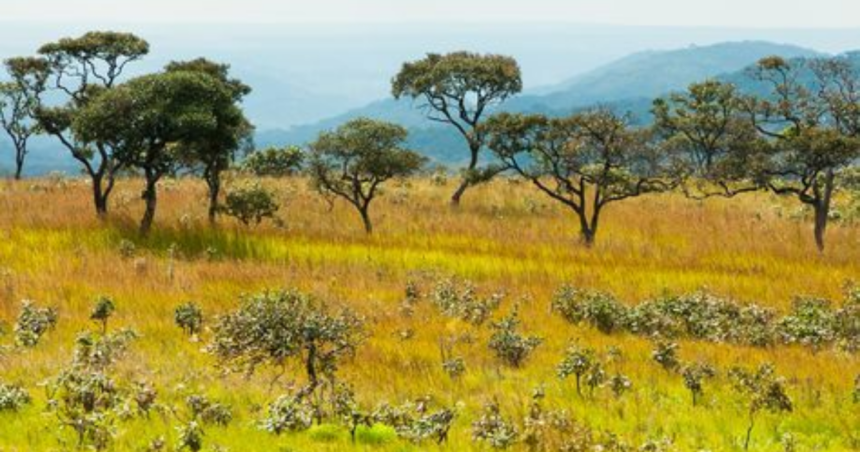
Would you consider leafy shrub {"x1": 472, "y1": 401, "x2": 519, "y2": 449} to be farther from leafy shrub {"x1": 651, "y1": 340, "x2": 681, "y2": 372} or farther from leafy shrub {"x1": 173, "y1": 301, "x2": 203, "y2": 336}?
leafy shrub {"x1": 173, "y1": 301, "x2": 203, "y2": 336}

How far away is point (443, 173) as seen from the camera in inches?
1975

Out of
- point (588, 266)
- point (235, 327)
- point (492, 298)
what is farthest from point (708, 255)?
point (235, 327)

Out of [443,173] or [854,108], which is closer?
[854,108]

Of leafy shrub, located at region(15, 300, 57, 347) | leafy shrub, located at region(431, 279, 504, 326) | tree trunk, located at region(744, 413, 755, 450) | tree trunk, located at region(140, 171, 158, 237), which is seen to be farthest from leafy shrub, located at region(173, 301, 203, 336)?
tree trunk, located at region(140, 171, 158, 237)

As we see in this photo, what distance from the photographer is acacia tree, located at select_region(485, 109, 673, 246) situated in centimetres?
2823

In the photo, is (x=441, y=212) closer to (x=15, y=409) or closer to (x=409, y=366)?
(x=409, y=366)

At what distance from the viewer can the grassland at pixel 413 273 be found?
10.1m

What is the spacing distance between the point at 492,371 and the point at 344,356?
2477mm

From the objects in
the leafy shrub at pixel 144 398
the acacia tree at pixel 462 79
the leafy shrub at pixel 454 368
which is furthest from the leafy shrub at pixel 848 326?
the acacia tree at pixel 462 79

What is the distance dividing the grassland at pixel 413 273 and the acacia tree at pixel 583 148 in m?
2.14

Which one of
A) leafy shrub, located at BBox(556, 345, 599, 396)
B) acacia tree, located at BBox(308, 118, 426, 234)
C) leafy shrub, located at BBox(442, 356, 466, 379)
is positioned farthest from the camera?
acacia tree, located at BBox(308, 118, 426, 234)

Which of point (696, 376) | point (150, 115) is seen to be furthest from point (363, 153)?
point (696, 376)

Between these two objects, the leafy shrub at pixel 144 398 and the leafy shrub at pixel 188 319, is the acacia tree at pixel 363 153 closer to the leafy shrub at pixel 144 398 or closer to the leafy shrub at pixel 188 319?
the leafy shrub at pixel 188 319

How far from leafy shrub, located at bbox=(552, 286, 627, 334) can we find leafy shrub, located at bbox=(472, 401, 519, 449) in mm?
6937
